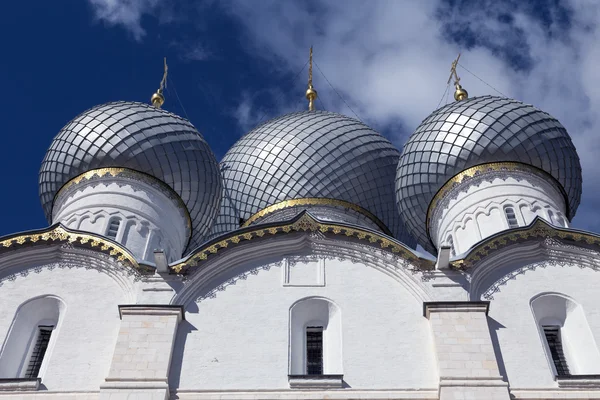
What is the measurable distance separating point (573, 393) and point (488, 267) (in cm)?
197

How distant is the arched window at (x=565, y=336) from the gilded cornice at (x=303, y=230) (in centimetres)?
131

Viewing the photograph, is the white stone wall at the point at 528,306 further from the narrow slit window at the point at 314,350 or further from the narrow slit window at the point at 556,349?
the narrow slit window at the point at 314,350

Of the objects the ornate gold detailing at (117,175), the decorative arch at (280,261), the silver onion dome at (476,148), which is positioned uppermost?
the silver onion dome at (476,148)

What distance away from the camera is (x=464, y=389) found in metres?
7.53

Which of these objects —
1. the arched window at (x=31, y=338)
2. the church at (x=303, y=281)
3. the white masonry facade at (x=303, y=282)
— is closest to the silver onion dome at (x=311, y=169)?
the church at (x=303, y=281)

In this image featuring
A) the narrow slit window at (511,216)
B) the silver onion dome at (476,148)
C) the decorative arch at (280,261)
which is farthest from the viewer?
the silver onion dome at (476,148)

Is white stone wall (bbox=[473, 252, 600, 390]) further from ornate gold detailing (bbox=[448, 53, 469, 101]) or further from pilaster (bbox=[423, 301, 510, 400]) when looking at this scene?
ornate gold detailing (bbox=[448, 53, 469, 101])

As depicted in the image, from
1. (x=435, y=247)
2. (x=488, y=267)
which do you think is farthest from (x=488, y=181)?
(x=488, y=267)

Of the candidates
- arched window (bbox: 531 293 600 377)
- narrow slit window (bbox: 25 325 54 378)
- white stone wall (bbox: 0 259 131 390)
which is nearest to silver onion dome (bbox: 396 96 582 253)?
arched window (bbox: 531 293 600 377)

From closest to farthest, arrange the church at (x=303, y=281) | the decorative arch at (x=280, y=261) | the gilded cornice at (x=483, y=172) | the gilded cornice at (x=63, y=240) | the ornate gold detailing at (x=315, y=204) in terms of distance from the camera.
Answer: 1. the church at (x=303, y=281)
2. the decorative arch at (x=280, y=261)
3. the gilded cornice at (x=63, y=240)
4. the gilded cornice at (x=483, y=172)
5. the ornate gold detailing at (x=315, y=204)

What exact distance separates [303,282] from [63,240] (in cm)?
290

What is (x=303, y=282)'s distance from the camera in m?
9.10

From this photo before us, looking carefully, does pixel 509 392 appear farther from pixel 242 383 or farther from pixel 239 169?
pixel 239 169

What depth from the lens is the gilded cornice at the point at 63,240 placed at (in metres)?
9.59
